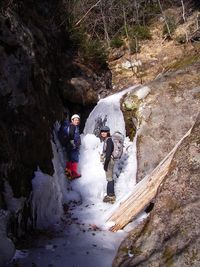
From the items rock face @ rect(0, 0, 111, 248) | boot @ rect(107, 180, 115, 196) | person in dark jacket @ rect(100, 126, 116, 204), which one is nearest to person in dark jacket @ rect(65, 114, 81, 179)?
rock face @ rect(0, 0, 111, 248)

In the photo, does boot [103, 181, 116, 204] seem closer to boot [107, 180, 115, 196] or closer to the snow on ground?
boot [107, 180, 115, 196]

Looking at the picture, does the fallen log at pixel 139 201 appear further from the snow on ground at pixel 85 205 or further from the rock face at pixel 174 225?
the rock face at pixel 174 225

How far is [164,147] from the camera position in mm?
10219

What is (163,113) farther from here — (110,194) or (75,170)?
(110,194)

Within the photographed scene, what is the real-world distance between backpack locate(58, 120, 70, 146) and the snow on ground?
0.23 m

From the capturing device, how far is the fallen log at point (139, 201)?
7671 millimetres

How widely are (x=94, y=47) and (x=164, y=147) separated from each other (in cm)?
608

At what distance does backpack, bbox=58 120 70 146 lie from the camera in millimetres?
9945

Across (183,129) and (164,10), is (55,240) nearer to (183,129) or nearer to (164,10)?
(183,129)

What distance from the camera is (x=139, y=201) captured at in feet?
25.4

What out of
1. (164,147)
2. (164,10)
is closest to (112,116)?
(164,147)

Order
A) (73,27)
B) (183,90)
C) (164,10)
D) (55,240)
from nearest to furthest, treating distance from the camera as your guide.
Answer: (55,240) → (183,90) → (73,27) → (164,10)

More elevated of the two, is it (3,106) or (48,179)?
(3,106)

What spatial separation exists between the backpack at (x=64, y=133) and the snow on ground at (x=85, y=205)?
0.23 metres
